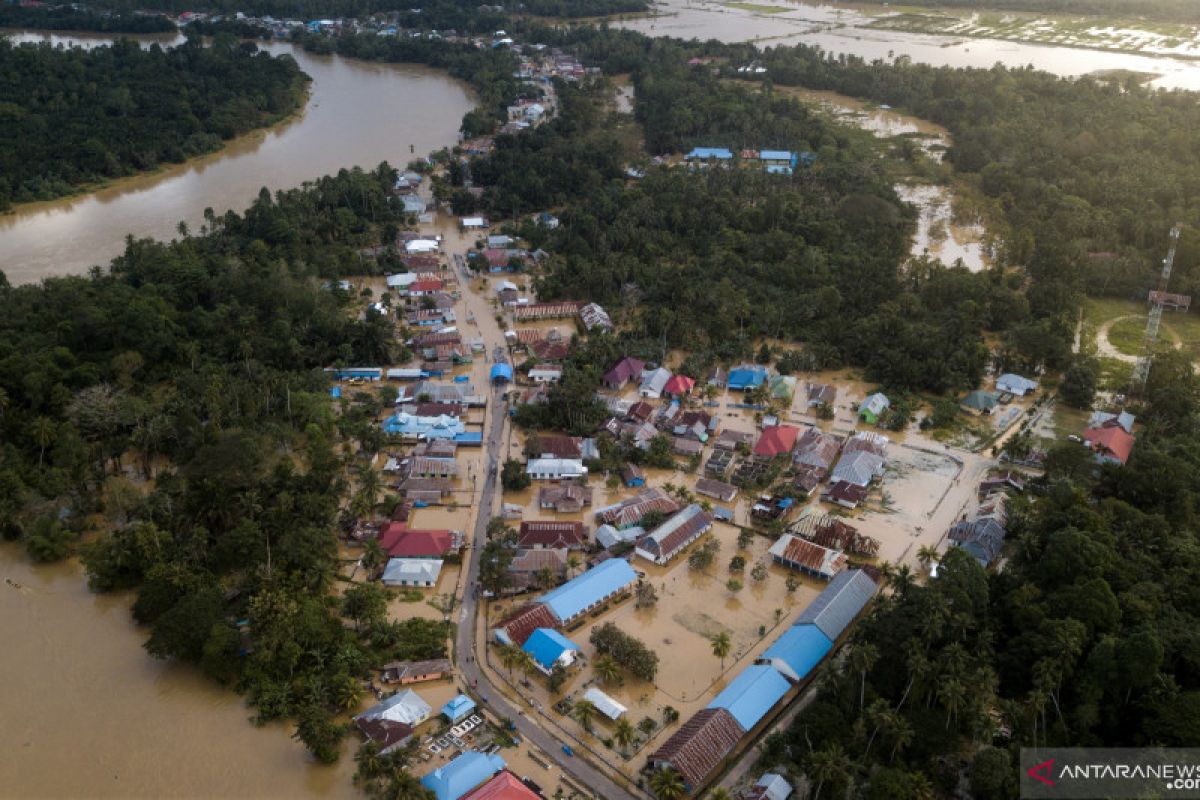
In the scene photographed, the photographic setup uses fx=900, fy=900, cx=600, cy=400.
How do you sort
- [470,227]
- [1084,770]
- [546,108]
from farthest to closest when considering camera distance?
[546,108], [470,227], [1084,770]

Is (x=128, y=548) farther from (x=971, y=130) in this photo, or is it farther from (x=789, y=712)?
(x=971, y=130)

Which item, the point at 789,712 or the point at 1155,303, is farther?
the point at 1155,303

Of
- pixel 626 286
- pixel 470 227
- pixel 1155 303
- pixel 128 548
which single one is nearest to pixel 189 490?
pixel 128 548

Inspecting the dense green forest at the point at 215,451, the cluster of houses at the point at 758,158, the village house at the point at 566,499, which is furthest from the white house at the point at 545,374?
the cluster of houses at the point at 758,158

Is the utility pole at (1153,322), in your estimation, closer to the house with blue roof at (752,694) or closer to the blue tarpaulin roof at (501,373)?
the house with blue roof at (752,694)

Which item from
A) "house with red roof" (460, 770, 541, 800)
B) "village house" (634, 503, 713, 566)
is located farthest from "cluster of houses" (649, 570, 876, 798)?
"village house" (634, 503, 713, 566)

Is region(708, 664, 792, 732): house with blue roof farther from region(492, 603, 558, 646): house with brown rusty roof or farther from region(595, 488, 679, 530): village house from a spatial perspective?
region(595, 488, 679, 530): village house

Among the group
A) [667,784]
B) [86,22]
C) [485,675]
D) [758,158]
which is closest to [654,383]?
[485,675]
